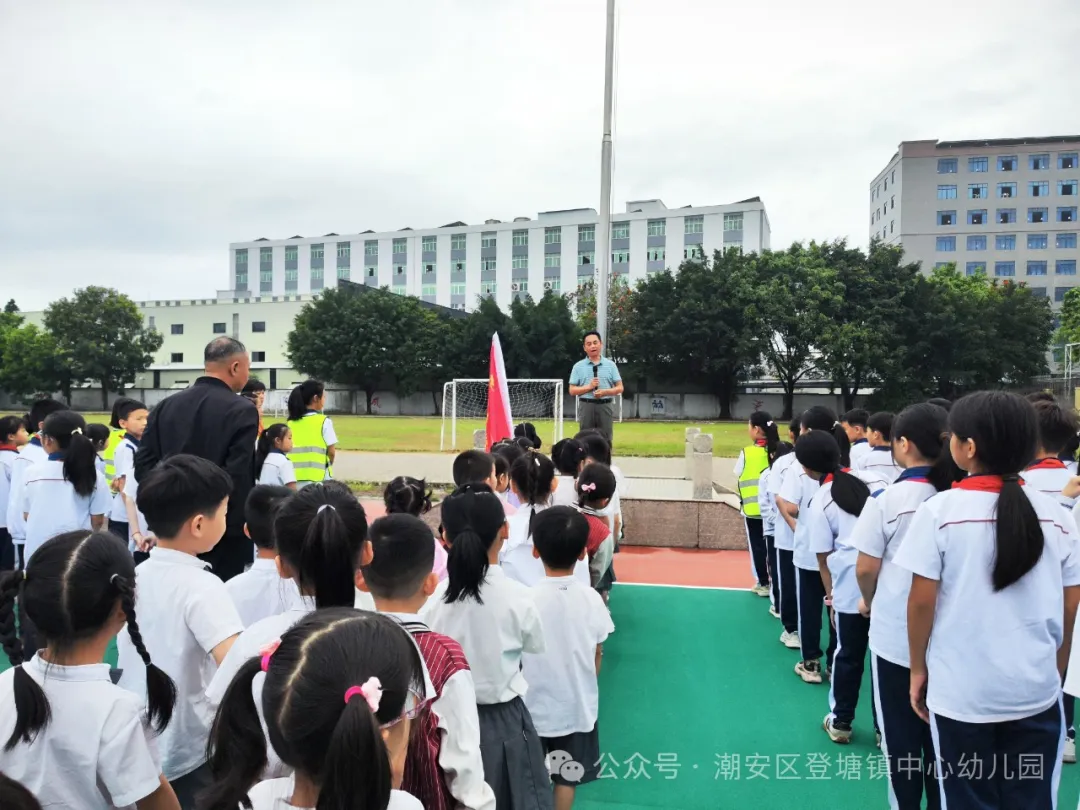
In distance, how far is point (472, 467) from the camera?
3594 mm

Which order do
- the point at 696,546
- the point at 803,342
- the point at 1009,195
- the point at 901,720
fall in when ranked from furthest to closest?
the point at 1009,195, the point at 803,342, the point at 696,546, the point at 901,720

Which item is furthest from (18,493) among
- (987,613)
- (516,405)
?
(516,405)

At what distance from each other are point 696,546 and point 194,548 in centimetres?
678

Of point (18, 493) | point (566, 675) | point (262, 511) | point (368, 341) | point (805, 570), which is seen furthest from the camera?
point (368, 341)

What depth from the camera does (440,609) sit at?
2.27 meters

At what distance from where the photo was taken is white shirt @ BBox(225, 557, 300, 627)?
8.26 ft

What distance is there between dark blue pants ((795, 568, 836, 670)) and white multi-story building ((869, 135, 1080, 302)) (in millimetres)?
57587

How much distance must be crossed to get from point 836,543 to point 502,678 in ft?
6.83

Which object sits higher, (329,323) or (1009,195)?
(1009,195)

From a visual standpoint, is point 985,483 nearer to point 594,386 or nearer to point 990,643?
point 990,643

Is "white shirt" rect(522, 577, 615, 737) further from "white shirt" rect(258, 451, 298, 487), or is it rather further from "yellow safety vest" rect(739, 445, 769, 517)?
"yellow safety vest" rect(739, 445, 769, 517)

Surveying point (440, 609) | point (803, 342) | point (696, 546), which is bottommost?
point (696, 546)

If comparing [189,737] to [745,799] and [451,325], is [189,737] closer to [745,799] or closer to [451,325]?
[745,799]

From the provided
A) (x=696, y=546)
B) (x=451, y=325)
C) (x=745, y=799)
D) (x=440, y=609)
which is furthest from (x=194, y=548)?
(x=451, y=325)
